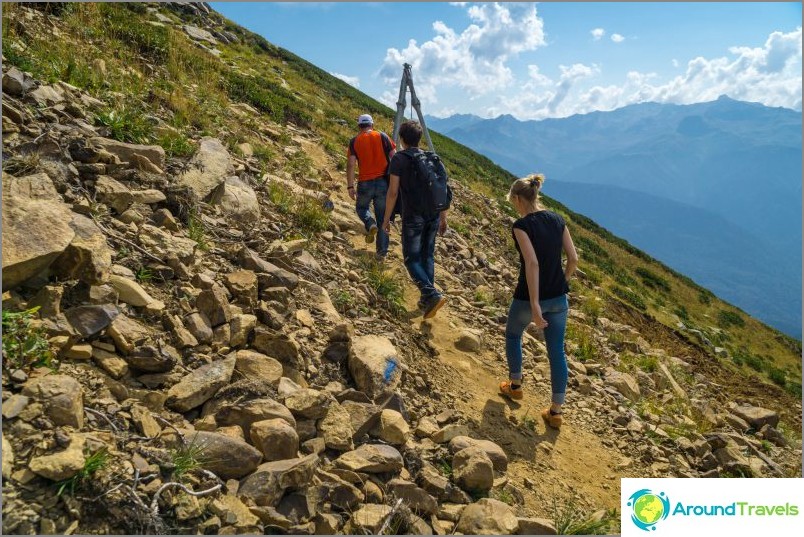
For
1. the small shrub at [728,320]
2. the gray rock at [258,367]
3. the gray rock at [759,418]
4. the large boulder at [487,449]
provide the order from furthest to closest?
1. the small shrub at [728,320]
2. the gray rock at [759,418]
3. the large boulder at [487,449]
4. the gray rock at [258,367]

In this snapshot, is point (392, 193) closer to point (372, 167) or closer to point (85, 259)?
point (372, 167)

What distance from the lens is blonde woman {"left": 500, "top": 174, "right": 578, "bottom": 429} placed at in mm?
4637

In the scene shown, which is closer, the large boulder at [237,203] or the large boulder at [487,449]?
the large boulder at [487,449]

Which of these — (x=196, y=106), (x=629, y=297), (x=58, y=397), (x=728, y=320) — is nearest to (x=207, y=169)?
(x=196, y=106)

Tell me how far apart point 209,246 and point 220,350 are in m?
1.51


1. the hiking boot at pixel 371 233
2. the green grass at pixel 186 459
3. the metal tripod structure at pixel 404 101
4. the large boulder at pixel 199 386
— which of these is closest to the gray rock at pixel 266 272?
the large boulder at pixel 199 386

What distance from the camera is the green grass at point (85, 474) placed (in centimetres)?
229

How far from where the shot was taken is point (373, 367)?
4305 mm

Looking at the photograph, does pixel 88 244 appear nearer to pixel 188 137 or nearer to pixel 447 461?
pixel 447 461

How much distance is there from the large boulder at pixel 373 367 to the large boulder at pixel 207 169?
2.82m

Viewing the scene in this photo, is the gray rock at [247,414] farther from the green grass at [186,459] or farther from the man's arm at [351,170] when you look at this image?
the man's arm at [351,170]

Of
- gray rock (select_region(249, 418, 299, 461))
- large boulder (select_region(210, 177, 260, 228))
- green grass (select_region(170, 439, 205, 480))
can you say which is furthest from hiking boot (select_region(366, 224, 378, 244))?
green grass (select_region(170, 439, 205, 480))

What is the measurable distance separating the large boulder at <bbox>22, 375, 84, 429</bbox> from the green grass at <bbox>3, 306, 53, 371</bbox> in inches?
7.6

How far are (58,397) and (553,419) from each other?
14.7ft
